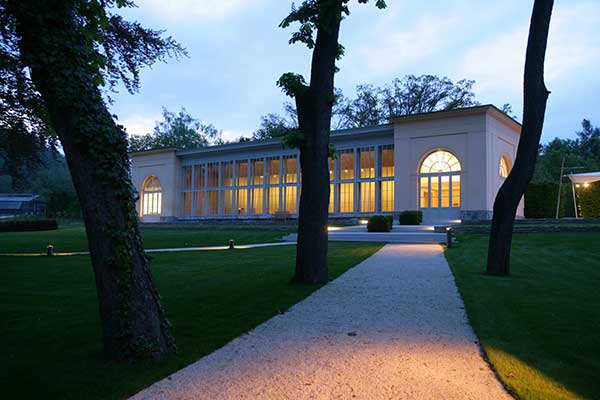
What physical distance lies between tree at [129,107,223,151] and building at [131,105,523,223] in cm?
1623

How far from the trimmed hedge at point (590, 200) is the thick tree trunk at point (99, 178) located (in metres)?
26.9

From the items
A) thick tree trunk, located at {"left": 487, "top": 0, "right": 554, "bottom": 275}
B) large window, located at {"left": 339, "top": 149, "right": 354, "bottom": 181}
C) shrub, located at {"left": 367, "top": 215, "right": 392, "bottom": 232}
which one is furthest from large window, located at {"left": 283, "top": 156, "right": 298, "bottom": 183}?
thick tree trunk, located at {"left": 487, "top": 0, "right": 554, "bottom": 275}

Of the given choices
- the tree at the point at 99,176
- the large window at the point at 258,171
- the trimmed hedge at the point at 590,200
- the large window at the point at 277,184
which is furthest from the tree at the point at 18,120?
the trimmed hedge at the point at 590,200

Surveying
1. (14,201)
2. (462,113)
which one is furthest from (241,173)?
(14,201)

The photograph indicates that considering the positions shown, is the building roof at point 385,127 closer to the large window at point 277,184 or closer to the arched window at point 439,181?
the large window at point 277,184

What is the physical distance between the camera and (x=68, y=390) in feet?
9.61

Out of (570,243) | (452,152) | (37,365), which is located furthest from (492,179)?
(37,365)

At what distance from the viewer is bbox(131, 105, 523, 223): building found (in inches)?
940

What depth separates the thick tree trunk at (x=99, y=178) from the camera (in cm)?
343

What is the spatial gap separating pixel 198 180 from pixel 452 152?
2241cm

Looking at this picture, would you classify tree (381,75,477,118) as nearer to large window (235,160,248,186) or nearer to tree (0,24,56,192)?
large window (235,160,248,186)

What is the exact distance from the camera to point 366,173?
95.2 ft

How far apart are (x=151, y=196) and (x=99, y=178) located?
36.9 meters

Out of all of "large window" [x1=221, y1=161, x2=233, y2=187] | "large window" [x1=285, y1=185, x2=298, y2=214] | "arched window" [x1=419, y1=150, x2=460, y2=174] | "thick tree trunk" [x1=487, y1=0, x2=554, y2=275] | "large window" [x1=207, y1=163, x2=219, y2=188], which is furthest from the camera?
"large window" [x1=207, y1=163, x2=219, y2=188]
